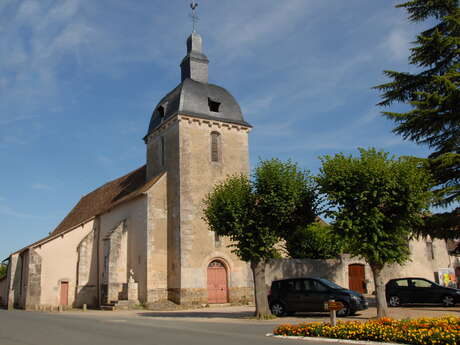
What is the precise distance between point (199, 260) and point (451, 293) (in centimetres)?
1219

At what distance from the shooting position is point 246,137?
26.9 metres

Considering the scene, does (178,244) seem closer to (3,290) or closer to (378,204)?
(378,204)

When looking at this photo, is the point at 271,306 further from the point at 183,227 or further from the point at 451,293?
the point at 183,227

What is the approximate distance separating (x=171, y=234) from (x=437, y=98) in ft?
50.3

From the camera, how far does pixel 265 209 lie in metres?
15.9

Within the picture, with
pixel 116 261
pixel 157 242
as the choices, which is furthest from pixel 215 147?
pixel 116 261

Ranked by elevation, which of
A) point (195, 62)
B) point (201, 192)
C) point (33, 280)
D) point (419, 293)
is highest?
point (195, 62)

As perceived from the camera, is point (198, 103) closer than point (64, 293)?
Yes

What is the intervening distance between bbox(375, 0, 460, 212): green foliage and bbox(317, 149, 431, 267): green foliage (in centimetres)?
97

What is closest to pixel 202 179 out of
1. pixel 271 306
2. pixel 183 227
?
pixel 183 227

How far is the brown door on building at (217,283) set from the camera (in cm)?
2366

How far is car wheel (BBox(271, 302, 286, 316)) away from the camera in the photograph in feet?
51.5

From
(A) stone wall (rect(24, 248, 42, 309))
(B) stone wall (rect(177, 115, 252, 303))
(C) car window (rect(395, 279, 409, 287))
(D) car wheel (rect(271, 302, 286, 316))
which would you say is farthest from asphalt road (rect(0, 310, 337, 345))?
(A) stone wall (rect(24, 248, 42, 309))

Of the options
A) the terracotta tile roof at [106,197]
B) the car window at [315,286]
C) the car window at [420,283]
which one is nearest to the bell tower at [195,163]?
the terracotta tile roof at [106,197]
